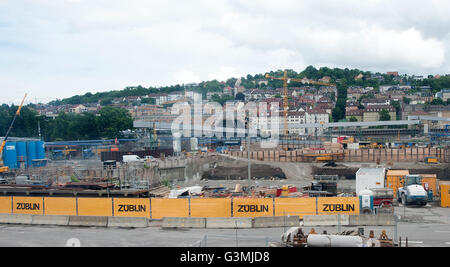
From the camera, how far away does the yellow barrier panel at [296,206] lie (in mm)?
25562

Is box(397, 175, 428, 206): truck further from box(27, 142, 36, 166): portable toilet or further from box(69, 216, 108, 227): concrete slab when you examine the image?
box(27, 142, 36, 166): portable toilet

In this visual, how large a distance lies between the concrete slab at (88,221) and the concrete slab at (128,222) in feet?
1.10

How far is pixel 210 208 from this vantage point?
25.9 metres

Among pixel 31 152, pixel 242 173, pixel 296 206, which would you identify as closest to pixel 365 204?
pixel 296 206

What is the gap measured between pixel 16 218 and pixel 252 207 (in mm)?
13816

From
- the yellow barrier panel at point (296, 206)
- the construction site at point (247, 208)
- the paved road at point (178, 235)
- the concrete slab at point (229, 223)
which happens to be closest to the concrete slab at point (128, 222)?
the construction site at point (247, 208)

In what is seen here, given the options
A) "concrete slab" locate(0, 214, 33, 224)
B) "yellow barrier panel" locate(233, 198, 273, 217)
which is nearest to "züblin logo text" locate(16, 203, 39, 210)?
"concrete slab" locate(0, 214, 33, 224)

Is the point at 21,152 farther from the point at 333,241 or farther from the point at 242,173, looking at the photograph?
the point at 333,241

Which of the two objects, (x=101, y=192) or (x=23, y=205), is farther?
(x=101, y=192)

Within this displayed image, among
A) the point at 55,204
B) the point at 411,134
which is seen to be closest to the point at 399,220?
the point at 55,204

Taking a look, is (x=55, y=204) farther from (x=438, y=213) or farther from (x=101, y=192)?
(x=438, y=213)

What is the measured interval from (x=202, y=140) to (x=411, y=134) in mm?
53650

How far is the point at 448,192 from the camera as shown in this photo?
31.0 metres
